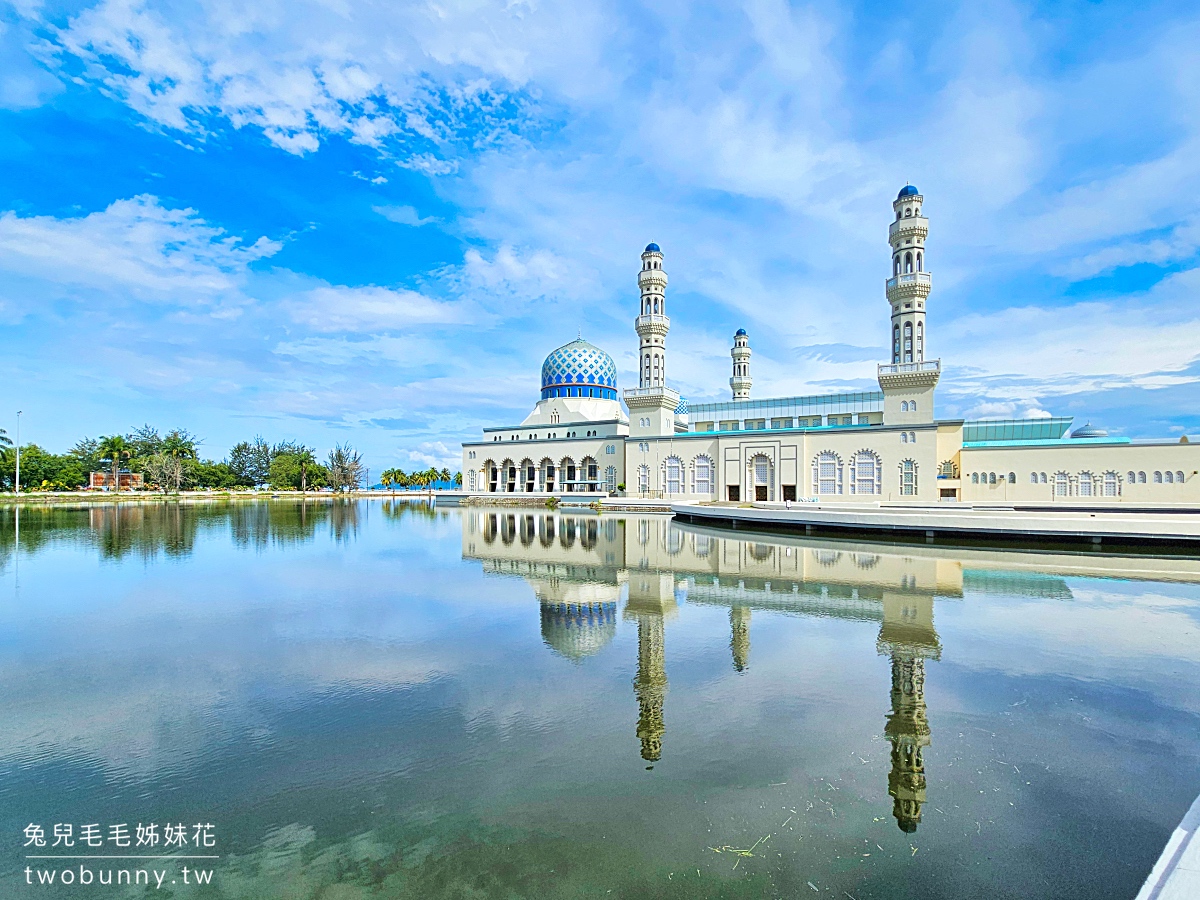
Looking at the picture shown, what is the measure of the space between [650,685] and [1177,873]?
177 inches

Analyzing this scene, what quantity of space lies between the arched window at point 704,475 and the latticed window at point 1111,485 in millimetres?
21987

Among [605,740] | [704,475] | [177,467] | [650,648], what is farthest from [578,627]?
[177,467]

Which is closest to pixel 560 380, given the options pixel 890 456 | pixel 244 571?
pixel 890 456

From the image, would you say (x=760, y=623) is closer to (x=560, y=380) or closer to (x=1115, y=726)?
(x=1115, y=726)

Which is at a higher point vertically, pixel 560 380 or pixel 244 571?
pixel 560 380

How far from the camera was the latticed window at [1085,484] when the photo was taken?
32.8m

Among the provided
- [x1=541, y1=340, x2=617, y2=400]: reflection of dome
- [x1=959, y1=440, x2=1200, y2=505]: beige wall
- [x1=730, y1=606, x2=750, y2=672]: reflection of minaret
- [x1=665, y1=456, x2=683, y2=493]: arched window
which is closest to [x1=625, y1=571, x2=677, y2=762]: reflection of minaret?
[x1=730, y1=606, x2=750, y2=672]: reflection of minaret

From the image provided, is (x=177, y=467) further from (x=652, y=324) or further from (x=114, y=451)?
(x=652, y=324)

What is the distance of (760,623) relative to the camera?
31.3ft

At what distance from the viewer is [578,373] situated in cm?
5291

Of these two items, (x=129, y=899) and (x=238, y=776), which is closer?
(x=129, y=899)

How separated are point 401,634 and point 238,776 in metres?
4.15

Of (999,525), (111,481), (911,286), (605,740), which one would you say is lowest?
(605,740)

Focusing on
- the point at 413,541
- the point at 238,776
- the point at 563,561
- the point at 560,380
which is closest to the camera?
the point at 238,776
